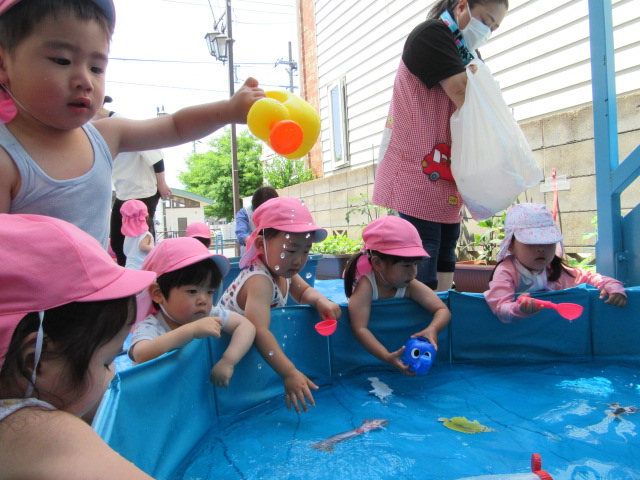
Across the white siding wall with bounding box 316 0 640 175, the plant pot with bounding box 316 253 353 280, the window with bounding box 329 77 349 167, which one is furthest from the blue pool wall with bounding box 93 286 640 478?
the window with bounding box 329 77 349 167

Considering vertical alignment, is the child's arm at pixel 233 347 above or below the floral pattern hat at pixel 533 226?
below

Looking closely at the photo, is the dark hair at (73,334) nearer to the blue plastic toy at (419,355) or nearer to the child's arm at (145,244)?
the blue plastic toy at (419,355)

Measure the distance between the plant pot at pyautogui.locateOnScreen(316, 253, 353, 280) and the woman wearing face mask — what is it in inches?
122

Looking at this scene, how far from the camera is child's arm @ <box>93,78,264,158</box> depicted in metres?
1.56

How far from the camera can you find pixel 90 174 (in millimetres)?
1347

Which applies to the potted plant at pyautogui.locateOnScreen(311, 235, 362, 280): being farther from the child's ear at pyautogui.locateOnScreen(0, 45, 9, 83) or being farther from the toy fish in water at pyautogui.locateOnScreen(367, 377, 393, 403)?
the child's ear at pyautogui.locateOnScreen(0, 45, 9, 83)

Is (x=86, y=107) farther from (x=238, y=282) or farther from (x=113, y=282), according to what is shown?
(x=238, y=282)

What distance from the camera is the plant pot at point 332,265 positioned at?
561 centimetres

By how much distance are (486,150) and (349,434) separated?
1354 millimetres

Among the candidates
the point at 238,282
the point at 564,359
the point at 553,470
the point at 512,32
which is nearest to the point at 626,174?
the point at 564,359

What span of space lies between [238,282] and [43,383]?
1.59 meters

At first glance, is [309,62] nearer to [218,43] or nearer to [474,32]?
[218,43]

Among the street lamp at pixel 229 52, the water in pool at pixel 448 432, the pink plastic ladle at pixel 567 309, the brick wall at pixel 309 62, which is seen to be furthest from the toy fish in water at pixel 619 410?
the street lamp at pixel 229 52

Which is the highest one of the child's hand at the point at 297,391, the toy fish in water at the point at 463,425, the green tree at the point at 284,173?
the green tree at the point at 284,173
